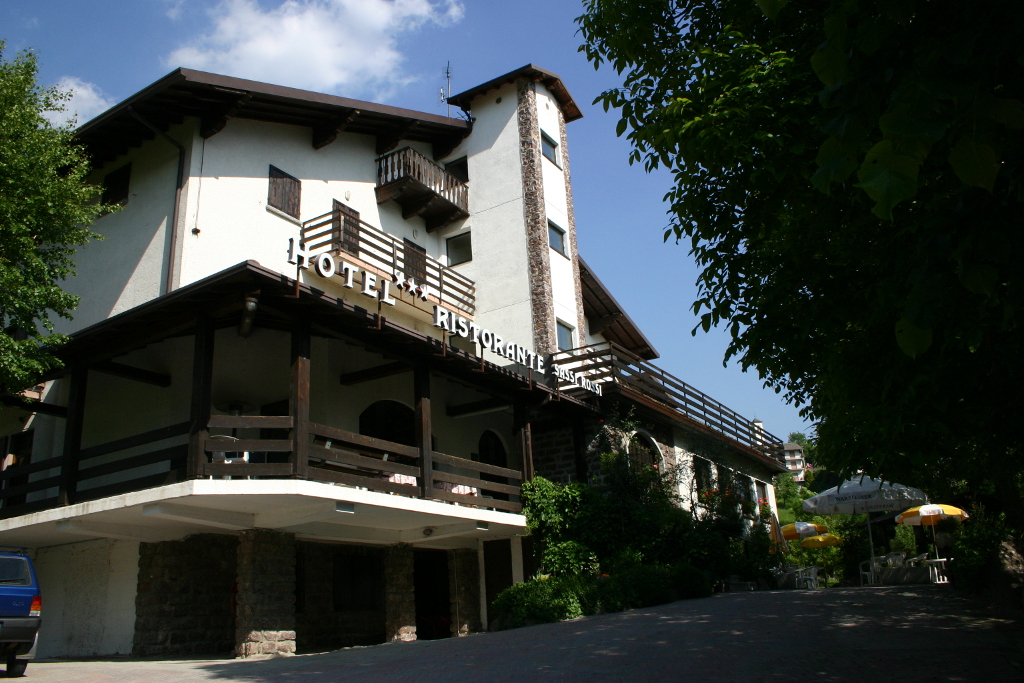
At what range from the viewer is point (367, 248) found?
19.0 metres

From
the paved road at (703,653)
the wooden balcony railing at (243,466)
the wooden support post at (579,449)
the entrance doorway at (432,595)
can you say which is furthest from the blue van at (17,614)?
the wooden support post at (579,449)

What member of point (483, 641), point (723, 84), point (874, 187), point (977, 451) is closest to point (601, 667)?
point (483, 641)

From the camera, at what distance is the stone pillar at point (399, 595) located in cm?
1532

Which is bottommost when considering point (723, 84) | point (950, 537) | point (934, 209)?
point (950, 537)

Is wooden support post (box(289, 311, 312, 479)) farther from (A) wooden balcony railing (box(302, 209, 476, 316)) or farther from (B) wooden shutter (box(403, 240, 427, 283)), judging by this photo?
(B) wooden shutter (box(403, 240, 427, 283))

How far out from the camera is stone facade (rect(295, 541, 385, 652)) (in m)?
14.7

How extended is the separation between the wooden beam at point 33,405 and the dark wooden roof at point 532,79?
13501 mm

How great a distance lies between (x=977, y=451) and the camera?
9.41 metres

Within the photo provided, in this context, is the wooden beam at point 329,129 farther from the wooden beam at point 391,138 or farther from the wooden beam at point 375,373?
the wooden beam at point 375,373

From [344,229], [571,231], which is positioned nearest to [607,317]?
[571,231]

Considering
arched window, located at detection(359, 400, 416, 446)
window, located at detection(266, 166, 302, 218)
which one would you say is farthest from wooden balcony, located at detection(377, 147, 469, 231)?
arched window, located at detection(359, 400, 416, 446)

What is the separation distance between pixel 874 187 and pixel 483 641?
10088 millimetres

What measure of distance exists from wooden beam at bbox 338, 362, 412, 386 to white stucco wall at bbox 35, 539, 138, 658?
467 cm

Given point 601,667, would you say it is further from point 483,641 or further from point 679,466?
point 679,466
